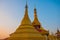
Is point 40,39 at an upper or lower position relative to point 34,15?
lower

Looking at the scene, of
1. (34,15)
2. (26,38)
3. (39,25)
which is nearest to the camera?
(26,38)

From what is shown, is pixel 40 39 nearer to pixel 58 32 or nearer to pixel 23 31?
pixel 23 31

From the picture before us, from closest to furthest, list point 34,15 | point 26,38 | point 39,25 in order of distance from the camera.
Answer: point 26,38
point 39,25
point 34,15

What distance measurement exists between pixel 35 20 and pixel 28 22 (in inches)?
210

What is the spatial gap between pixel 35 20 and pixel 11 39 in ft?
24.9

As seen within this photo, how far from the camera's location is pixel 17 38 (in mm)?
17062

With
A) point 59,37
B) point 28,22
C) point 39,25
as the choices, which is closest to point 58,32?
point 59,37

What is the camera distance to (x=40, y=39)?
17.5 meters

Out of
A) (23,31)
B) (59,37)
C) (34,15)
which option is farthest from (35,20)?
(23,31)

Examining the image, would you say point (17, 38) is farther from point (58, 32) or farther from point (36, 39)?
point (58, 32)

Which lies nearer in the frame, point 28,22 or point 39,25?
point 28,22

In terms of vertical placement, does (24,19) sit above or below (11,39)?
above

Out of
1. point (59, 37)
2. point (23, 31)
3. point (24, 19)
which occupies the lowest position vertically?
point (59, 37)

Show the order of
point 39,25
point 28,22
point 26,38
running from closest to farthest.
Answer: point 26,38, point 28,22, point 39,25
